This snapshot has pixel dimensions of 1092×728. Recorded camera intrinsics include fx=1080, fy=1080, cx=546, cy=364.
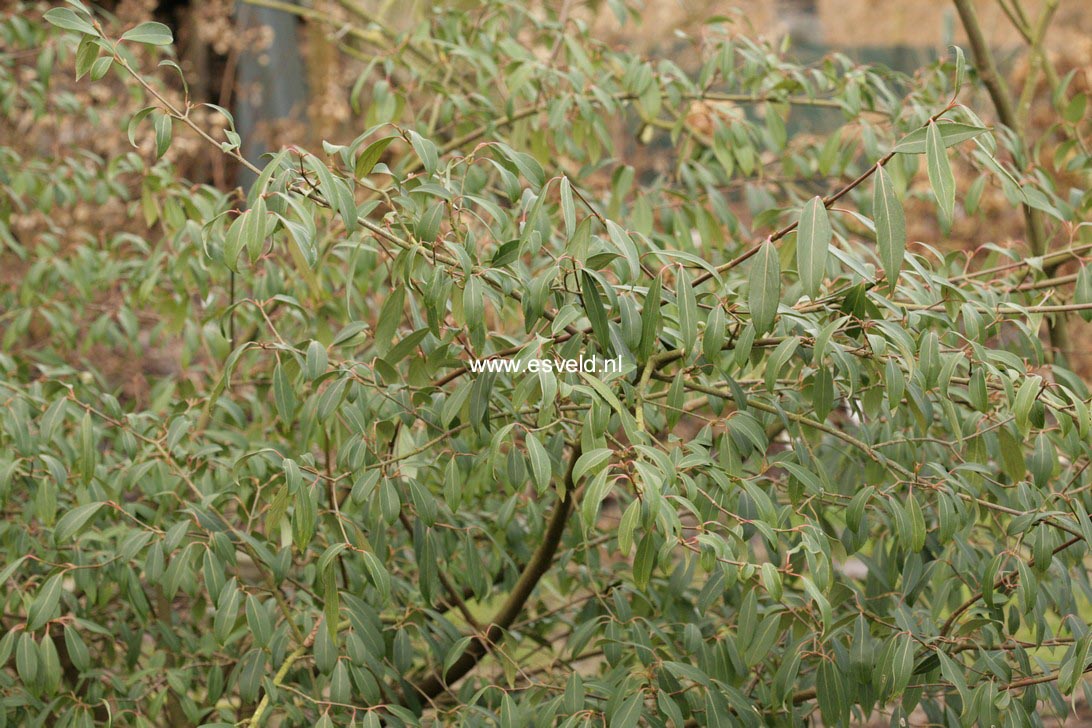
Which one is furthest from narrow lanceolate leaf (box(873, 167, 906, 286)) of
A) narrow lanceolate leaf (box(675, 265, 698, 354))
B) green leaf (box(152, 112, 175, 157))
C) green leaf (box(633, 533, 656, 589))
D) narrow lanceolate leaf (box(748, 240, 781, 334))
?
green leaf (box(152, 112, 175, 157))

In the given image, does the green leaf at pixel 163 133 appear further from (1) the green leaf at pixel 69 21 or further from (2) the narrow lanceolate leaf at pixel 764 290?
(2) the narrow lanceolate leaf at pixel 764 290

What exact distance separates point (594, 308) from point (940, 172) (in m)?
0.41

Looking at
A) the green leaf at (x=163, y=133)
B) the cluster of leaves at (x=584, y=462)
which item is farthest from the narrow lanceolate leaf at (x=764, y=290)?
the green leaf at (x=163, y=133)

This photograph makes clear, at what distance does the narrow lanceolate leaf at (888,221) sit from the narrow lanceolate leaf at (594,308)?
0.32 meters

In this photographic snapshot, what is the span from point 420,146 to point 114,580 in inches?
36.9

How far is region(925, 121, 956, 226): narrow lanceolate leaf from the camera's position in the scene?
3.69 ft

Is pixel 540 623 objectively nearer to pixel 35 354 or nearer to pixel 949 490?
pixel 949 490

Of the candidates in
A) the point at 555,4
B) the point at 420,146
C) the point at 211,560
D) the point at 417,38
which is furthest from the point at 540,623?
the point at 555,4

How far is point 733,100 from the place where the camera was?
248 centimetres

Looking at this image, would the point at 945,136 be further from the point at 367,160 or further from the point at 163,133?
the point at 163,133

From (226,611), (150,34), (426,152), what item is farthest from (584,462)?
(150,34)

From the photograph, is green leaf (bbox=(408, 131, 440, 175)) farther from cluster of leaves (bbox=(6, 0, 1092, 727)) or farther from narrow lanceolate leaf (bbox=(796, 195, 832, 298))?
narrow lanceolate leaf (bbox=(796, 195, 832, 298))

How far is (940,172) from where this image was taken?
113 cm

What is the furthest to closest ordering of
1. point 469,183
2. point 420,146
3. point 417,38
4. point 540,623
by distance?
point 417,38 < point 540,623 < point 469,183 < point 420,146
